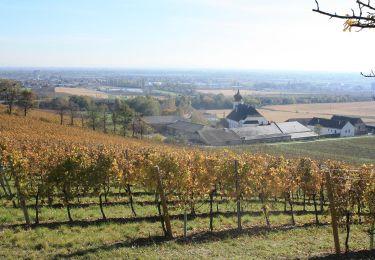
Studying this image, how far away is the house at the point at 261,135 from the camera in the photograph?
244 feet

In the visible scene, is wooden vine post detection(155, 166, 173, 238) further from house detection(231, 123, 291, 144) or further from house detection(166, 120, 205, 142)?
house detection(231, 123, 291, 144)

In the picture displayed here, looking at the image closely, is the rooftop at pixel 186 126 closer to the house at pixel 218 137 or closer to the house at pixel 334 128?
the house at pixel 218 137

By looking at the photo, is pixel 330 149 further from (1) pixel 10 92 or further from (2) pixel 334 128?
(1) pixel 10 92

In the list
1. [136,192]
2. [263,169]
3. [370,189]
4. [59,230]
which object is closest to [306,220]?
[263,169]

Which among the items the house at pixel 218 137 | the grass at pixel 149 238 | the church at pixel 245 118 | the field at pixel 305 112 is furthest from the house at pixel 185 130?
the grass at pixel 149 238

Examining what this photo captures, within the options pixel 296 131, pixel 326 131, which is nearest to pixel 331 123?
pixel 326 131

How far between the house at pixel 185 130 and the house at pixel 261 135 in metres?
7.50

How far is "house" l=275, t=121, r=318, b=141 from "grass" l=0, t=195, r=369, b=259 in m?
61.9

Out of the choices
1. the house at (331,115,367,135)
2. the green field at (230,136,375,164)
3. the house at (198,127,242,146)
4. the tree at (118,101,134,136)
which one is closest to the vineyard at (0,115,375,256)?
the green field at (230,136,375,164)

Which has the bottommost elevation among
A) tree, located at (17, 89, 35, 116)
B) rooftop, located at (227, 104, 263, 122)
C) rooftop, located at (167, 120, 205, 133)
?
rooftop, located at (167, 120, 205, 133)

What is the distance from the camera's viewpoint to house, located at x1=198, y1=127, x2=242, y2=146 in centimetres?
7012

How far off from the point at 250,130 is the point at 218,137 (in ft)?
31.8

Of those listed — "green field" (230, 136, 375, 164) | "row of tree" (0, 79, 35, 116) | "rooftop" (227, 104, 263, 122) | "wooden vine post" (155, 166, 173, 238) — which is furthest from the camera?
"rooftop" (227, 104, 263, 122)

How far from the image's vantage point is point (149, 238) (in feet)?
49.4
